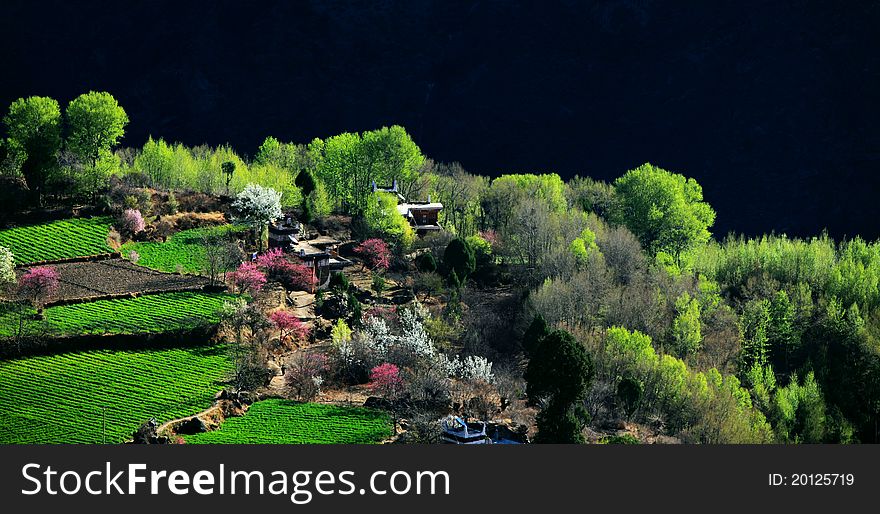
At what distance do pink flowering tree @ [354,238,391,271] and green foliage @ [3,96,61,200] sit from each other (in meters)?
29.8

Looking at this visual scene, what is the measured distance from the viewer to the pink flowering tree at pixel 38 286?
329 feet

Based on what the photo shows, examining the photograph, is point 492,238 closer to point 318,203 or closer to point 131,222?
point 318,203

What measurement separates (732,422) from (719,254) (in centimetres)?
4900

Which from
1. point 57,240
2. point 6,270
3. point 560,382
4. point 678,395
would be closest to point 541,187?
point 678,395

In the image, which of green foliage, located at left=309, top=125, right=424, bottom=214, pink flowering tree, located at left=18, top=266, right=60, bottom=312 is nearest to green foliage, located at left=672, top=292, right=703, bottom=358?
green foliage, located at left=309, top=125, right=424, bottom=214

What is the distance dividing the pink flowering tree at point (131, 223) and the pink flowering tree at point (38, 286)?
57.0 feet

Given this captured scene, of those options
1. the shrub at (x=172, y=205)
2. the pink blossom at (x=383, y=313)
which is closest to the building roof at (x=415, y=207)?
the shrub at (x=172, y=205)

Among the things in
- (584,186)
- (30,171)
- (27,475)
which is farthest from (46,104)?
(27,475)

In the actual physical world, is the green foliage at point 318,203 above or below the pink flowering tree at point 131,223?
above

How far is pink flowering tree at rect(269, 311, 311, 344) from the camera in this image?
10075 cm

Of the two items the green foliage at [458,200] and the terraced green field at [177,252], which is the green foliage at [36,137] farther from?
the green foliage at [458,200]

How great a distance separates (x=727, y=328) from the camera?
113938mm

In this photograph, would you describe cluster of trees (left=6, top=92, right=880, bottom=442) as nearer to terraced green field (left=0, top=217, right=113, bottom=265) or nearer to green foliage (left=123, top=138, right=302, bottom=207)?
green foliage (left=123, top=138, right=302, bottom=207)

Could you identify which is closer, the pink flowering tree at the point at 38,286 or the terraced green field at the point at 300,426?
the terraced green field at the point at 300,426
